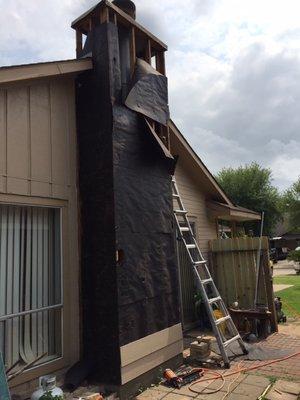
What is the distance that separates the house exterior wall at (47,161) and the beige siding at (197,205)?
434 cm

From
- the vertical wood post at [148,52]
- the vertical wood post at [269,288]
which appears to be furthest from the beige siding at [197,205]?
the vertical wood post at [148,52]

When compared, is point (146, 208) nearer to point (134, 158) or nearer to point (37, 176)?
point (134, 158)

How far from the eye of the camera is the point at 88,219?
5.46m

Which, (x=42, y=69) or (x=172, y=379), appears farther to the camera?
(x=172, y=379)

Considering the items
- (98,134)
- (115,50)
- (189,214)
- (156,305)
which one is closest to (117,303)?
(156,305)

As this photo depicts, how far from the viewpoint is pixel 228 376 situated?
5594 mm

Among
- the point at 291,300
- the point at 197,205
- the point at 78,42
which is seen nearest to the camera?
the point at 78,42

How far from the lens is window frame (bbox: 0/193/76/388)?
182 inches

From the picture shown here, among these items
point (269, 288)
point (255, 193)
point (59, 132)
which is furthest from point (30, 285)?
point (255, 193)

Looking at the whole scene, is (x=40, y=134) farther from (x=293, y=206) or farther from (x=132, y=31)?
(x=293, y=206)

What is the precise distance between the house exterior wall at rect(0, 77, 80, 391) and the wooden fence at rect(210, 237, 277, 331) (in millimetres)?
5127

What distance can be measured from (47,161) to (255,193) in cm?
3845

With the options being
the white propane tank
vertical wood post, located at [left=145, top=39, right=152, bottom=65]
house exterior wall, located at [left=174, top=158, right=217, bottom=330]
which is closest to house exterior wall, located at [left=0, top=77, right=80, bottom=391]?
the white propane tank

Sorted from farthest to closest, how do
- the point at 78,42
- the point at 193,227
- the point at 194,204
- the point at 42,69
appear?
the point at 194,204 → the point at 193,227 → the point at 78,42 → the point at 42,69
